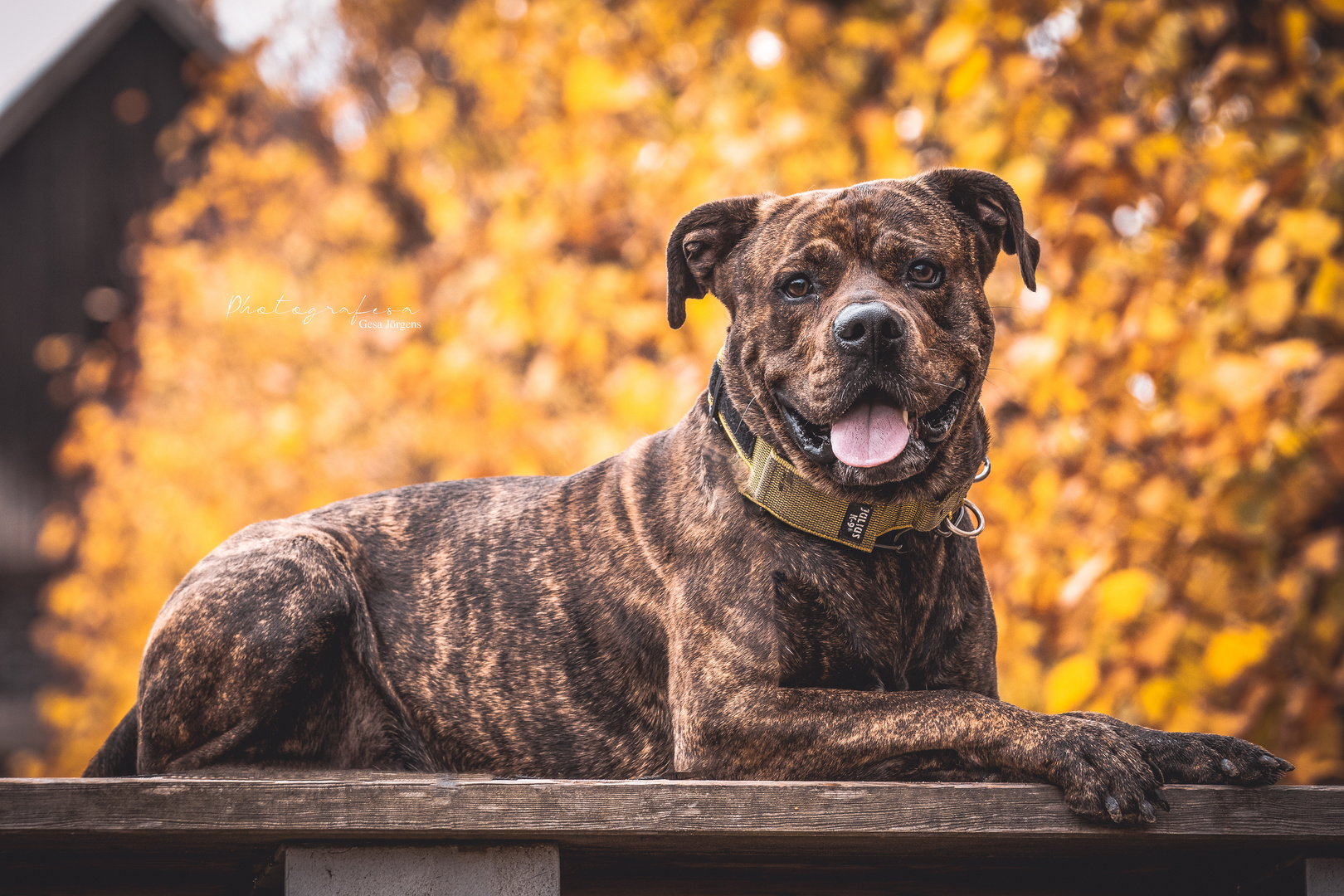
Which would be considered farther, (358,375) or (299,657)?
→ (358,375)

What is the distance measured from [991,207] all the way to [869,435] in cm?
80

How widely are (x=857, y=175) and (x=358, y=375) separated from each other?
4.34 metres

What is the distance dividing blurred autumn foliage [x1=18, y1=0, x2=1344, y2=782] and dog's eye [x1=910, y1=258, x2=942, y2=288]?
1.60 m

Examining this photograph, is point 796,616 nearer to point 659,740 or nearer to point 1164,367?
point 659,740

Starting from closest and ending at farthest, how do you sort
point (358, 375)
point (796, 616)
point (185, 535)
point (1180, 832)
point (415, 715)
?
1. point (1180, 832)
2. point (796, 616)
3. point (415, 715)
4. point (358, 375)
5. point (185, 535)

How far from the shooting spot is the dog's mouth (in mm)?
2549

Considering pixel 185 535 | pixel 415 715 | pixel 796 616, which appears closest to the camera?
pixel 796 616

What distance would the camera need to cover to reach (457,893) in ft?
6.93

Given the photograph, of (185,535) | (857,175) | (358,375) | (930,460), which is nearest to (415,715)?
(930,460)

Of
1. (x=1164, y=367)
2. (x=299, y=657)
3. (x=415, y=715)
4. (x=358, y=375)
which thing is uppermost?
(x=358, y=375)

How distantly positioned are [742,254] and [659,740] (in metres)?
1.25

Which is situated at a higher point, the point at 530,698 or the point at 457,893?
the point at 530,698

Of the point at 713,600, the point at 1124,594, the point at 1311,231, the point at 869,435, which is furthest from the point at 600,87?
the point at 713,600
